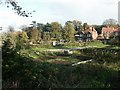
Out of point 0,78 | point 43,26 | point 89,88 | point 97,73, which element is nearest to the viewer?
point 0,78

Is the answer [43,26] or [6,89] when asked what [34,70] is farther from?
[43,26]

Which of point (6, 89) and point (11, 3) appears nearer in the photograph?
point (6, 89)

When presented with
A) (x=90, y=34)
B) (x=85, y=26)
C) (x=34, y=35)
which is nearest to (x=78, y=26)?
(x=85, y=26)

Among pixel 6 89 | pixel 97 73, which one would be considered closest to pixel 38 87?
pixel 6 89

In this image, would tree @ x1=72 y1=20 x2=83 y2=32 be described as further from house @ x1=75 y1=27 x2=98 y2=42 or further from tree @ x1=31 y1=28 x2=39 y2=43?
tree @ x1=31 y1=28 x2=39 y2=43

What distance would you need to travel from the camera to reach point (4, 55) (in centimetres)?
830

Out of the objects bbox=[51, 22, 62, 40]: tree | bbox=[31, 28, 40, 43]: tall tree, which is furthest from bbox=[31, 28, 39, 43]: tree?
bbox=[51, 22, 62, 40]: tree

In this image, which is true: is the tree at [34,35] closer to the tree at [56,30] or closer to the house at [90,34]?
the tree at [56,30]

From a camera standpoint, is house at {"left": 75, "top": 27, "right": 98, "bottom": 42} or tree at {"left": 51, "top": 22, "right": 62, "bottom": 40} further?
house at {"left": 75, "top": 27, "right": 98, "bottom": 42}

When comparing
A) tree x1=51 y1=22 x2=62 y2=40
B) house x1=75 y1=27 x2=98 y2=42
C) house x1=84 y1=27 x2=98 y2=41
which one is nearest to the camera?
tree x1=51 y1=22 x2=62 y2=40

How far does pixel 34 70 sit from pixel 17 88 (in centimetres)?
163

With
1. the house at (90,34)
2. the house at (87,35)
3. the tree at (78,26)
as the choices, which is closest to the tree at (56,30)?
the house at (87,35)

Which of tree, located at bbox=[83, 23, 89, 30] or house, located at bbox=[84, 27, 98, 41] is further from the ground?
tree, located at bbox=[83, 23, 89, 30]

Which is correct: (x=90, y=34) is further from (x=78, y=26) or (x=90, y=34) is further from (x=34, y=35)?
(x=34, y=35)
